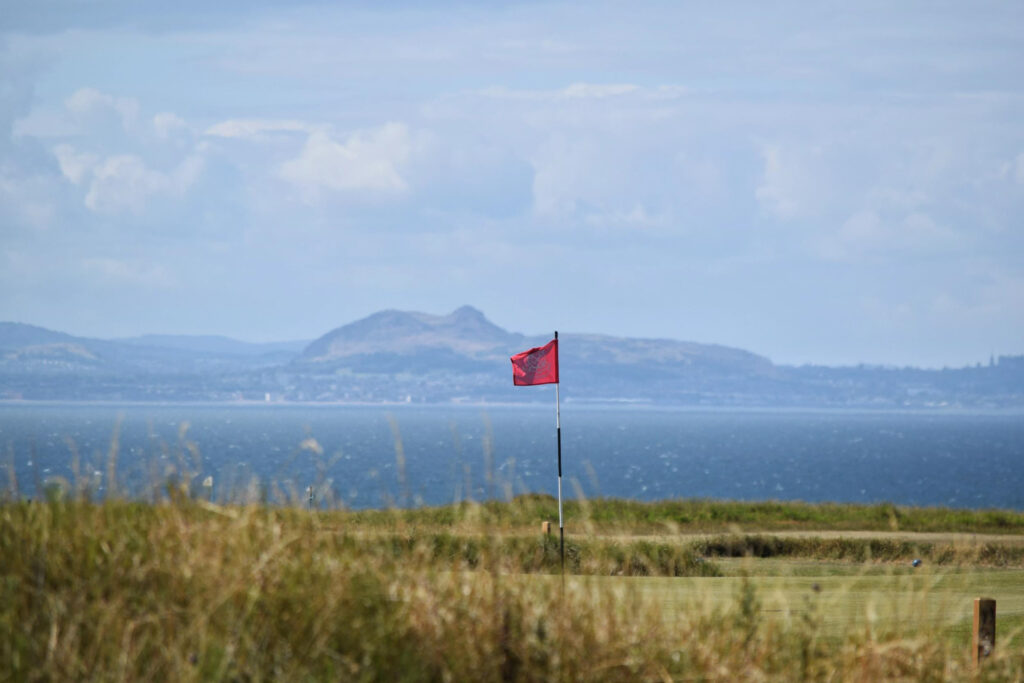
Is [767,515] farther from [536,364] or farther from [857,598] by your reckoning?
[857,598]

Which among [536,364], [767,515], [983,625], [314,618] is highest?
[536,364]

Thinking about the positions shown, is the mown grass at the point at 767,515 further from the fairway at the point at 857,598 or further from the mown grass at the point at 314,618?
the mown grass at the point at 314,618

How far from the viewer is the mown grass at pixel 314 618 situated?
7.70m

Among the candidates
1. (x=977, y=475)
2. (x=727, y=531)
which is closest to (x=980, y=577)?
(x=727, y=531)

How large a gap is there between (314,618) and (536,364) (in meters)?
15.9

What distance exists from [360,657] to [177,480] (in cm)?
209

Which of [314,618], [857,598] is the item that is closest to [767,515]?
[857,598]

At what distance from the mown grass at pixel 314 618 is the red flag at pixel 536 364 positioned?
13787 mm

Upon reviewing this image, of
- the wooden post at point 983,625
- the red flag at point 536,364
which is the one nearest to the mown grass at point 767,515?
the red flag at point 536,364

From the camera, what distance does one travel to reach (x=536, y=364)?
23.8 meters

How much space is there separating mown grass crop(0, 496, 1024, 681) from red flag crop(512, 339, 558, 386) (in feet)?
45.2

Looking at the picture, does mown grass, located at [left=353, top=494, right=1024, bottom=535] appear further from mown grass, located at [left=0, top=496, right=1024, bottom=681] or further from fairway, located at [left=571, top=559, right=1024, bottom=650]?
mown grass, located at [left=0, top=496, right=1024, bottom=681]

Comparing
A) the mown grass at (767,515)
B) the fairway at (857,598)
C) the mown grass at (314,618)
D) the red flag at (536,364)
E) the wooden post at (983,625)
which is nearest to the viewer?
the mown grass at (314,618)

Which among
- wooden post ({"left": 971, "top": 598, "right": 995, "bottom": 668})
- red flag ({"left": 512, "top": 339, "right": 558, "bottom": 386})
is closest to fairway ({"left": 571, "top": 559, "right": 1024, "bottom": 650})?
wooden post ({"left": 971, "top": 598, "right": 995, "bottom": 668})
